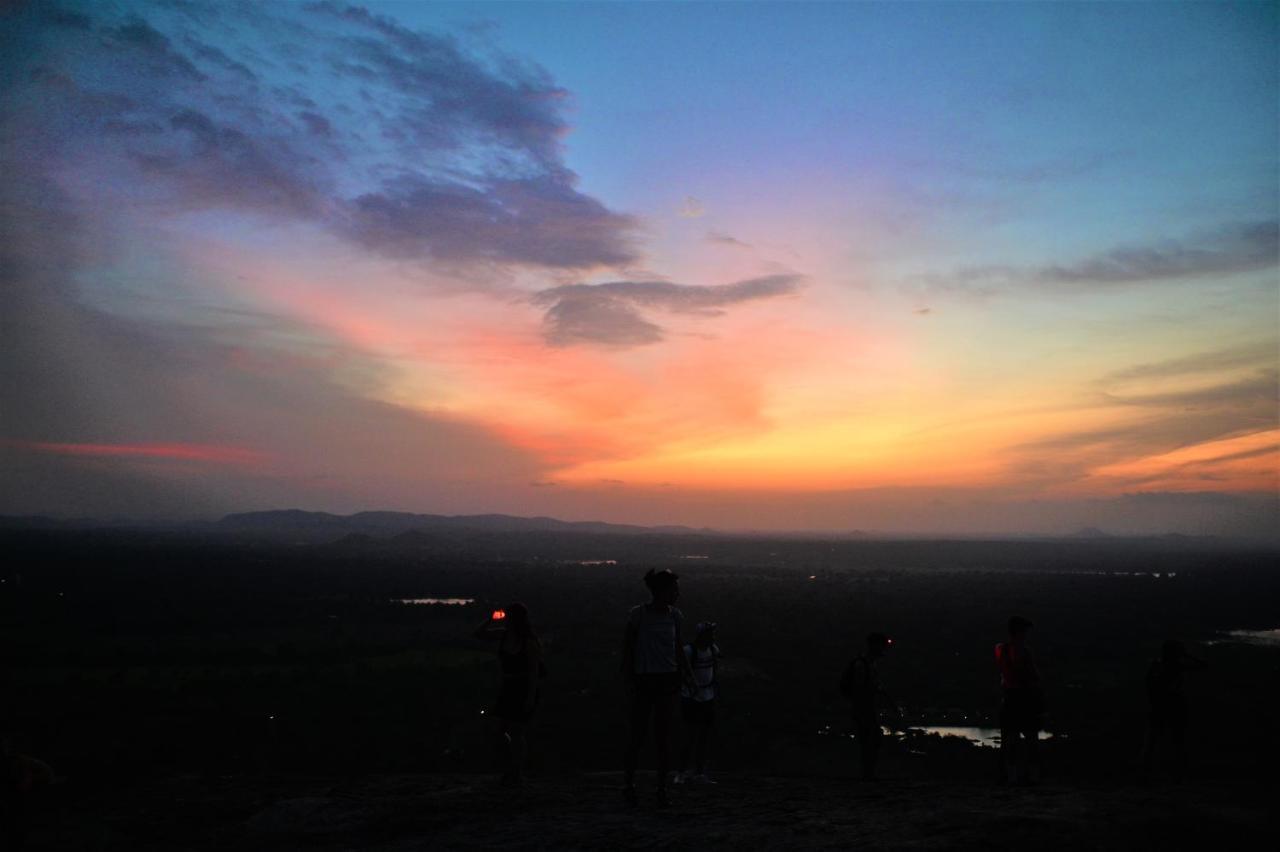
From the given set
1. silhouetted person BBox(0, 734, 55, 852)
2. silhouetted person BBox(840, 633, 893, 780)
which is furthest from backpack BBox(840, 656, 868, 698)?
silhouetted person BBox(0, 734, 55, 852)

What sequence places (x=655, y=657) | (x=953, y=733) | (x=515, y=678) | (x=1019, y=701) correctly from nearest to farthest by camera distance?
(x=655, y=657), (x=515, y=678), (x=1019, y=701), (x=953, y=733)

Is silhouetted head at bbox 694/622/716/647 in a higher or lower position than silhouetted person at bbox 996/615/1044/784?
higher

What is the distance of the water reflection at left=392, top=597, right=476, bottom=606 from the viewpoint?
58.0 meters

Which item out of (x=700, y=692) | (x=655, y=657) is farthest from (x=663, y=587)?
(x=700, y=692)

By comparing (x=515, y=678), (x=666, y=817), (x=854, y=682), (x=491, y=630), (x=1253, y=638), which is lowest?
(x=1253, y=638)

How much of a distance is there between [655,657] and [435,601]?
5529 cm

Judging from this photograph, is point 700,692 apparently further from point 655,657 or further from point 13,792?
point 13,792

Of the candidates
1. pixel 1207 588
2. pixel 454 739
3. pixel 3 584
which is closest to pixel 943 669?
pixel 454 739

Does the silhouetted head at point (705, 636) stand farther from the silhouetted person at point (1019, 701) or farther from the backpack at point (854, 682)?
the silhouetted person at point (1019, 701)

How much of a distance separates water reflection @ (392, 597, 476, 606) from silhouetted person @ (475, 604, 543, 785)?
165 feet

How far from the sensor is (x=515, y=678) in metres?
9.32

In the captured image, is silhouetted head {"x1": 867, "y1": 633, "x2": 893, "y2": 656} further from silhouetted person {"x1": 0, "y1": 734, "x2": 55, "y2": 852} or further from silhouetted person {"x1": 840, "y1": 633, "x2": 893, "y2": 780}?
silhouetted person {"x1": 0, "y1": 734, "x2": 55, "y2": 852}

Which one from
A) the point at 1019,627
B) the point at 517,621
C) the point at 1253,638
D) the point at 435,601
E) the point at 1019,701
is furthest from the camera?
the point at 435,601

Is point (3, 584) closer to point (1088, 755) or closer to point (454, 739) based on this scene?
point (454, 739)
